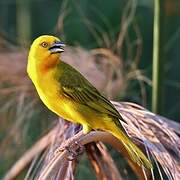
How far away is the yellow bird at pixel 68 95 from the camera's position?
1.05m

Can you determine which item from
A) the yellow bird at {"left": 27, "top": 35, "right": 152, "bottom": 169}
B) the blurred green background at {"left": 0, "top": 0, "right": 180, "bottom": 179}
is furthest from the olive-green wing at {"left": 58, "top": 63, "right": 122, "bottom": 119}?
the blurred green background at {"left": 0, "top": 0, "right": 180, "bottom": 179}

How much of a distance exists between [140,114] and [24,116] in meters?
0.58

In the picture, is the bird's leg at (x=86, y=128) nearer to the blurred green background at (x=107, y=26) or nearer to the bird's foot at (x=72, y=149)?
the bird's foot at (x=72, y=149)

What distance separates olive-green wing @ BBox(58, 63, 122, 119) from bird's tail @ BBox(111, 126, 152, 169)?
3 centimetres

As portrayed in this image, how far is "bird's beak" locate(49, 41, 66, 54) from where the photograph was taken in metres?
1.02

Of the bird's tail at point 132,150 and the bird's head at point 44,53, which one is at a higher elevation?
the bird's head at point 44,53

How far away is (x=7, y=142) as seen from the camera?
5.74ft

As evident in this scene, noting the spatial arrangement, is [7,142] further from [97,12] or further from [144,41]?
[144,41]

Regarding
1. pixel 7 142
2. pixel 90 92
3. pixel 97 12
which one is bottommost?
pixel 7 142

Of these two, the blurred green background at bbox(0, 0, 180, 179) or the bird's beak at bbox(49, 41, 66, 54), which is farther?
the blurred green background at bbox(0, 0, 180, 179)

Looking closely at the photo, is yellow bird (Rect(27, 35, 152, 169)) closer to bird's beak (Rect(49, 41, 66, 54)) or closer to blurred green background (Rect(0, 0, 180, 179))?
bird's beak (Rect(49, 41, 66, 54))

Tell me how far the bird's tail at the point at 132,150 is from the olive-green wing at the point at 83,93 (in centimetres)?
3

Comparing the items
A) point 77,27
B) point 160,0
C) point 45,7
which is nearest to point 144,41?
point 77,27

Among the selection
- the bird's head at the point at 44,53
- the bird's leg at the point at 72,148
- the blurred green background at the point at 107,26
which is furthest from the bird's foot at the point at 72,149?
the blurred green background at the point at 107,26
